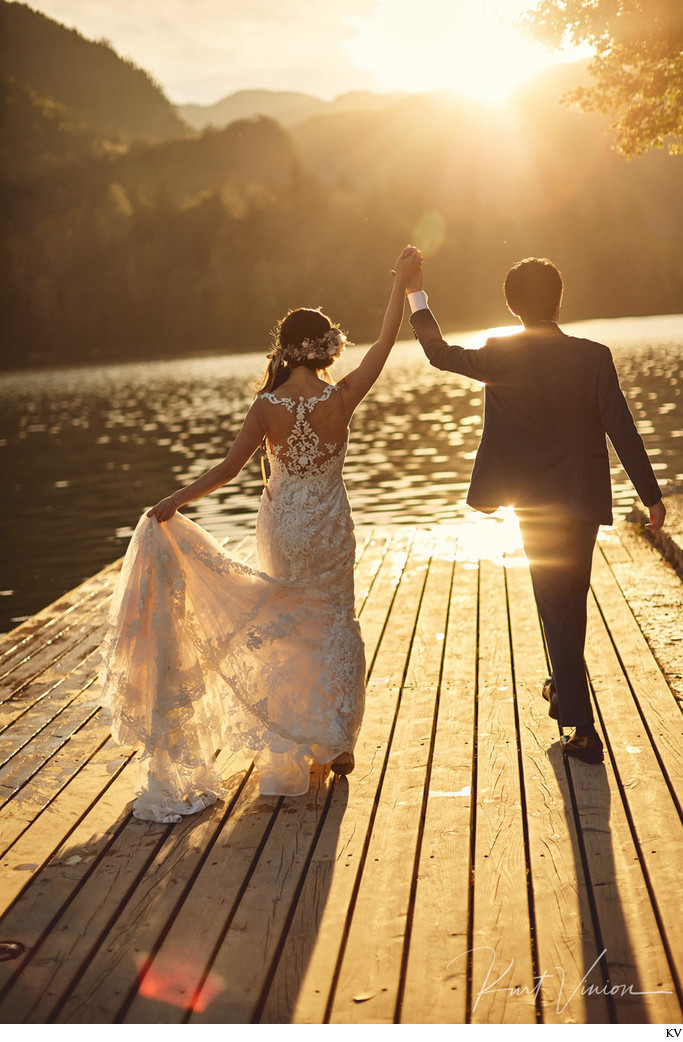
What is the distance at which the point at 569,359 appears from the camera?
4.18 m

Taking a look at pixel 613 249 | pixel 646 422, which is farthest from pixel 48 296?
pixel 646 422

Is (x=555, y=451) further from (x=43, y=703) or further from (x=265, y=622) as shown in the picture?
(x=43, y=703)

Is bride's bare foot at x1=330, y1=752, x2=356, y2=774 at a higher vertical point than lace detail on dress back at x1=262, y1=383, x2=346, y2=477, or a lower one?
lower

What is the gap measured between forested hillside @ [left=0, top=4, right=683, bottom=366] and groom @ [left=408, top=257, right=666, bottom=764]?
8030 cm

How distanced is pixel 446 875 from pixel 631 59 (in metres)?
11.5

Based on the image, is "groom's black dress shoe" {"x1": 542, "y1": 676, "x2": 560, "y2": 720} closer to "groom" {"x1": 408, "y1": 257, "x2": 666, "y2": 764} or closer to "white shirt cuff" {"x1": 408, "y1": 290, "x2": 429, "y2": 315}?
"groom" {"x1": 408, "y1": 257, "x2": 666, "y2": 764}

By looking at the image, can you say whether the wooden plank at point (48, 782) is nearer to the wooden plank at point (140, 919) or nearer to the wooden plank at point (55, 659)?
the wooden plank at point (140, 919)

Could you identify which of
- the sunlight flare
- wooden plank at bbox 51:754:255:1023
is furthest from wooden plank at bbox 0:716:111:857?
the sunlight flare

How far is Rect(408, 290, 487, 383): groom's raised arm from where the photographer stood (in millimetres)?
4277

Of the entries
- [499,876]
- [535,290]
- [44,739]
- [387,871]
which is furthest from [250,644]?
[535,290]

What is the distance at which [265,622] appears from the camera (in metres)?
4.31

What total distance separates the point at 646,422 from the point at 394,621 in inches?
765

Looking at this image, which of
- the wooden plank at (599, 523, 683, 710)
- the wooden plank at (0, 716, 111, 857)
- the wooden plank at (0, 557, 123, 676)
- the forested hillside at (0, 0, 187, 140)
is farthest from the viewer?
the forested hillside at (0, 0, 187, 140)

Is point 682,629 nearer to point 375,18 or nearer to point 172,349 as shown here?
point 375,18
